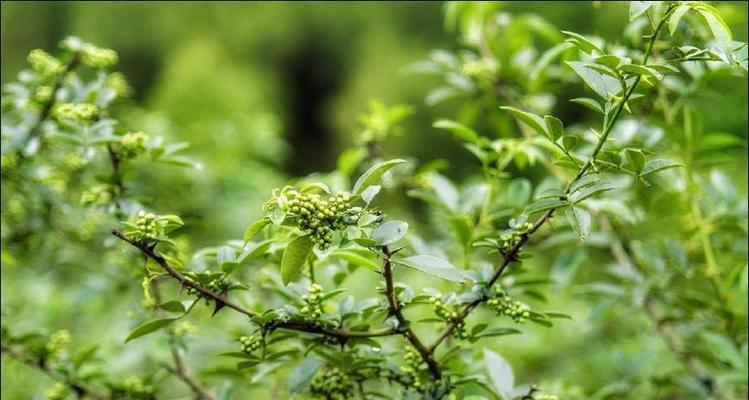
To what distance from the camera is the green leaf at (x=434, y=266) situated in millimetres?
640

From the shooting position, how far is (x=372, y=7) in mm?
7000

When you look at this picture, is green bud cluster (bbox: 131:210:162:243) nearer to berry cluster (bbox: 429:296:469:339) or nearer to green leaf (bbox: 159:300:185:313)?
green leaf (bbox: 159:300:185:313)

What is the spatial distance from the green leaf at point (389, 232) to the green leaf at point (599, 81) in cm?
21

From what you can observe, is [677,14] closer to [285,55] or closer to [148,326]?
[148,326]

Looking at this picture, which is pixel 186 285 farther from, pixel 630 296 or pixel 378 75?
pixel 378 75

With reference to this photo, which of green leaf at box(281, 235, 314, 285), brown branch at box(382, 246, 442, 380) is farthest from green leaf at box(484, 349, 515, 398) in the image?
green leaf at box(281, 235, 314, 285)

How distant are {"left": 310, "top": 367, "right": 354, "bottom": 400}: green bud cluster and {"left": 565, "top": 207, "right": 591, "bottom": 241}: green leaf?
298 millimetres

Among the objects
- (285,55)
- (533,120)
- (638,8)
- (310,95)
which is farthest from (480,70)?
(310,95)

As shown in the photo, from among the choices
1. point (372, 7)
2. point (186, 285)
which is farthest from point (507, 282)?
point (372, 7)

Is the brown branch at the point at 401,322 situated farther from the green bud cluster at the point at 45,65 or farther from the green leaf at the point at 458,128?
the green bud cluster at the point at 45,65

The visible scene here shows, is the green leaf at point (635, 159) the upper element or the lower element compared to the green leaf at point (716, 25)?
lower

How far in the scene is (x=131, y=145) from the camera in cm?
90

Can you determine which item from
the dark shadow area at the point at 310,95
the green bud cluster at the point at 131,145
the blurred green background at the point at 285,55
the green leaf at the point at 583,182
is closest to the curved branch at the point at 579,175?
the green leaf at the point at 583,182

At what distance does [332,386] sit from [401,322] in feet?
0.46
